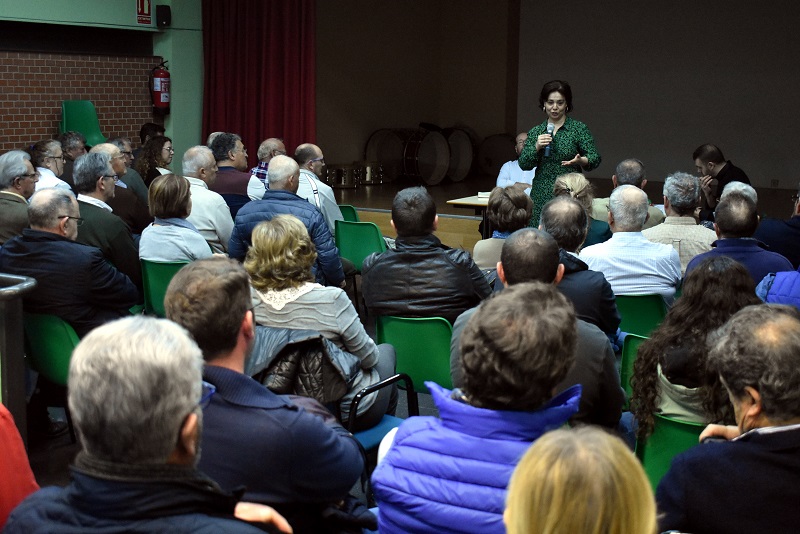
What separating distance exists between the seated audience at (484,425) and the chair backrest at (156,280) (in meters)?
2.65

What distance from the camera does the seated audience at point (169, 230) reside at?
446 centimetres

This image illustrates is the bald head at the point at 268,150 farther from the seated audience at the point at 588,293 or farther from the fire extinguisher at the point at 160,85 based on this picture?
the seated audience at the point at 588,293

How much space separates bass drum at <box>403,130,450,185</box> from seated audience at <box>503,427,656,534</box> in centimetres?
1230

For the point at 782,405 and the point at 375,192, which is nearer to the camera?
the point at 782,405

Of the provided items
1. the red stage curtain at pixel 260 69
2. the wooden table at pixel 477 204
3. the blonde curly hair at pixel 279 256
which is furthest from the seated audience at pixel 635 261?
the red stage curtain at pixel 260 69

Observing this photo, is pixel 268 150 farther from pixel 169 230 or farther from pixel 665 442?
pixel 665 442

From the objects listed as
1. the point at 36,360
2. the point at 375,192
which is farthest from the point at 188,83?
the point at 36,360

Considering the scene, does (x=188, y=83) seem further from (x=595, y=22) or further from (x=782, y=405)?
(x=782, y=405)

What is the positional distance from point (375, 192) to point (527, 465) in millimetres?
11292

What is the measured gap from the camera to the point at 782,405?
1844 mm

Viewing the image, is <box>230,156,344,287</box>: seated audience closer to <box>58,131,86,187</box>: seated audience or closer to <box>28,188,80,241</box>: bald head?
<box>28,188,80,241</box>: bald head

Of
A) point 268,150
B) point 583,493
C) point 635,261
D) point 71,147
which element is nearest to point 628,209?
point 635,261

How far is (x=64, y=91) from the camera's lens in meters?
8.74

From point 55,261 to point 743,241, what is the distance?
2.91 m
